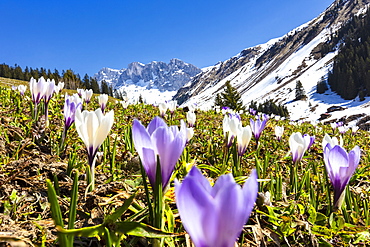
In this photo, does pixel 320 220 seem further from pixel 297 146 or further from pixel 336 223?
pixel 297 146

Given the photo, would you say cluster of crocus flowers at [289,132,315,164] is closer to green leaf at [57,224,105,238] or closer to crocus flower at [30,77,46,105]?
green leaf at [57,224,105,238]

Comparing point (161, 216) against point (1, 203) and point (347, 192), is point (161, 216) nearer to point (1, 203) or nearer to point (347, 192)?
point (1, 203)

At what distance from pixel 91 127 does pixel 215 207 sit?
0.99 m

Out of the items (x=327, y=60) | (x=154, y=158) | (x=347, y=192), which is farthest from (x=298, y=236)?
(x=327, y=60)

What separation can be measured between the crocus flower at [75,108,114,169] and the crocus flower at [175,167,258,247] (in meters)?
0.92

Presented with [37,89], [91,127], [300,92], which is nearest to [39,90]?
[37,89]

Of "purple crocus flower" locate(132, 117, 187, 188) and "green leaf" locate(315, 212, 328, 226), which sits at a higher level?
"purple crocus flower" locate(132, 117, 187, 188)

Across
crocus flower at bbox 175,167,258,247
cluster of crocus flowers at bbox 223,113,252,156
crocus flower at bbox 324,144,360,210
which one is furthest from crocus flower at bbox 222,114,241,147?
crocus flower at bbox 175,167,258,247

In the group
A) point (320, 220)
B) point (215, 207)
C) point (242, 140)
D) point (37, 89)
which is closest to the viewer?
point (215, 207)

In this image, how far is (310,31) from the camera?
145625 mm

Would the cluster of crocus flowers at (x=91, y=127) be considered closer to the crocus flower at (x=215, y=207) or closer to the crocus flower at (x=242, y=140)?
the crocus flower at (x=215, y=207)

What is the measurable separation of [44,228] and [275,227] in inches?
42.2

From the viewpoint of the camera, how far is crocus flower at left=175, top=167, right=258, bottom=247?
1.44 feet

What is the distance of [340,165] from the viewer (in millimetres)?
1304
